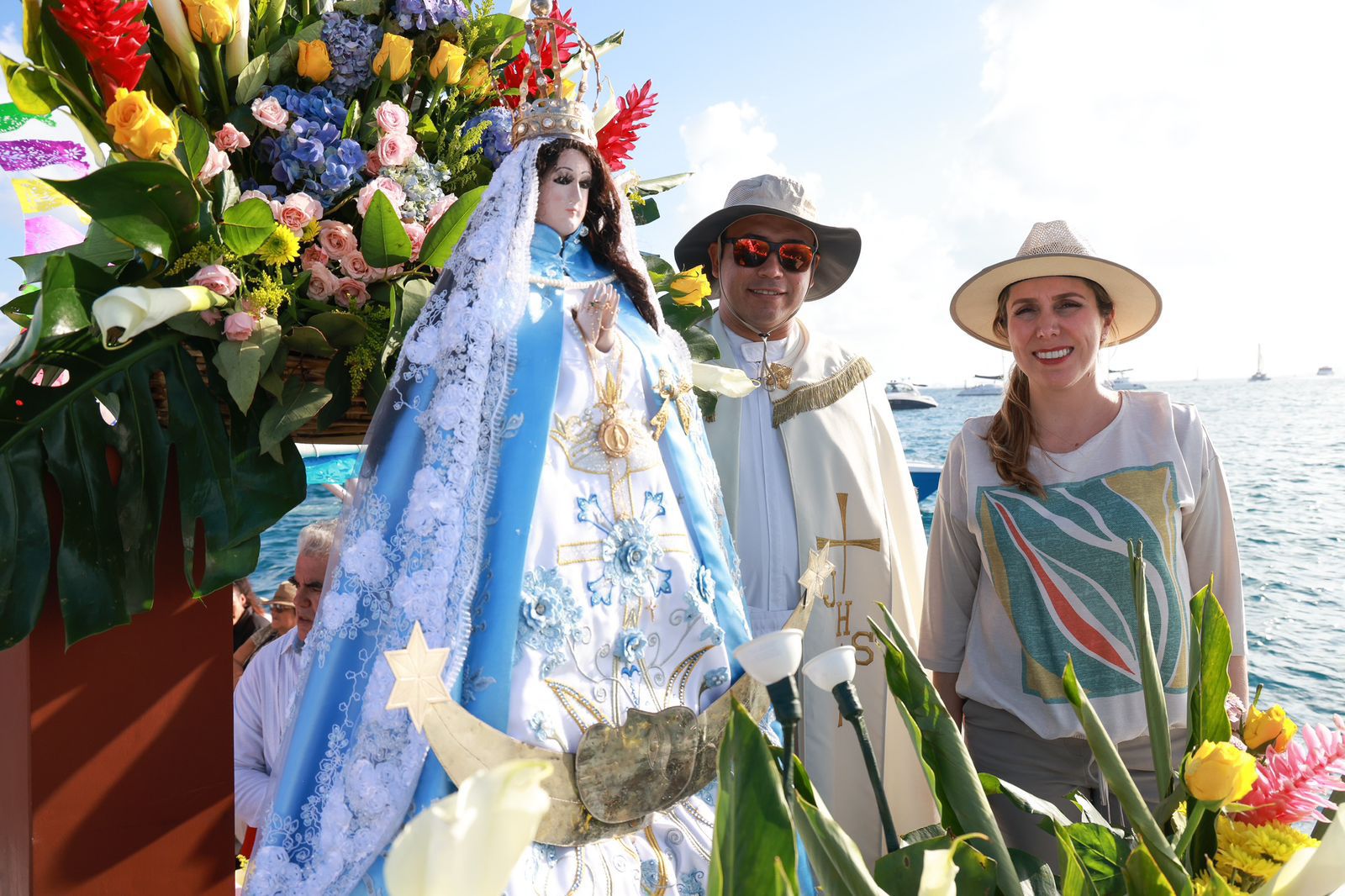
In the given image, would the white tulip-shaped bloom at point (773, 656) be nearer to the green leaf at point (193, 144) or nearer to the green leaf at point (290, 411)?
the green leaf at point (290, 411)

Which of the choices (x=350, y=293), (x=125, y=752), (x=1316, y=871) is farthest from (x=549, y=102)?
(x=1316, y=871)

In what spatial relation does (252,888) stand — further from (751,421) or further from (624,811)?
(751,421)

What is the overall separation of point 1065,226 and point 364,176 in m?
2.09

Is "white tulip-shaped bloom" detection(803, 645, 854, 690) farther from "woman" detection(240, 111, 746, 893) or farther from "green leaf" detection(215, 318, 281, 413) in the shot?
"green leaf" detection(215, 318, 281, 413)

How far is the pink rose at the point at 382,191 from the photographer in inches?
92.7

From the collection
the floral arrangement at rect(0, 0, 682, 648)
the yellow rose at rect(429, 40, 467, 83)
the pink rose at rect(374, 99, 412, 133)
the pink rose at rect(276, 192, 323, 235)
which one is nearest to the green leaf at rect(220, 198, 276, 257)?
the floral arrangement at rect(0, 0, 682, 648)

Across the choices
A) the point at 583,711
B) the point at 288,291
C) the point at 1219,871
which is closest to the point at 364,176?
the point at 288,291

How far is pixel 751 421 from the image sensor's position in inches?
134

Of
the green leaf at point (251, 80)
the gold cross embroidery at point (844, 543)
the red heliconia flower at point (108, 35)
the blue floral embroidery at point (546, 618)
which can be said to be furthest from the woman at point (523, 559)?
the gold cross embroidery at point (844, 543)

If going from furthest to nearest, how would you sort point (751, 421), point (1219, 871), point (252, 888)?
point (751, 421) < point (252, 888) < point (1219, 871)

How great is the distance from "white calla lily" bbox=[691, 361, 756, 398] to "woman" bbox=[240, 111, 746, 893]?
412mm

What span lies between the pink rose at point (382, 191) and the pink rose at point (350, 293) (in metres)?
0.17

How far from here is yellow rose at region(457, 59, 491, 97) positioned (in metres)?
2.77

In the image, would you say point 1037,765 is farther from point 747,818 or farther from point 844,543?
point 747,818
